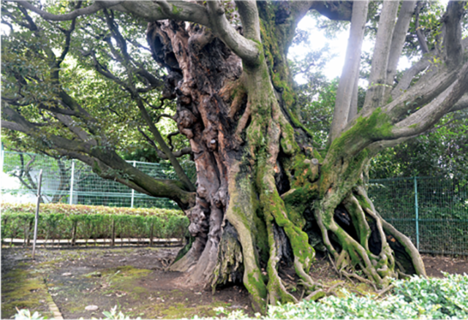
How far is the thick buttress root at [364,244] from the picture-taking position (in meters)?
5.00

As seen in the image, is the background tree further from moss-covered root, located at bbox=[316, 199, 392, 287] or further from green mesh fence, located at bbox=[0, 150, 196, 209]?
green mesh fence, located at bbox=[0, 150, 196, 209]

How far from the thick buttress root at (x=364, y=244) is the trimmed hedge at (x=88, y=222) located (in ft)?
24.6

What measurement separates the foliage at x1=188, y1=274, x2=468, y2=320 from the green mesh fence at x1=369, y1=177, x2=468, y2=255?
21.4 ft

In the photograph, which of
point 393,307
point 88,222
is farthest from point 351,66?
point 88,222

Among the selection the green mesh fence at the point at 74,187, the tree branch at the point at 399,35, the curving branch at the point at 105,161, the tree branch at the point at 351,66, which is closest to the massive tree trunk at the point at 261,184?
the tree branch at the point at 351,66

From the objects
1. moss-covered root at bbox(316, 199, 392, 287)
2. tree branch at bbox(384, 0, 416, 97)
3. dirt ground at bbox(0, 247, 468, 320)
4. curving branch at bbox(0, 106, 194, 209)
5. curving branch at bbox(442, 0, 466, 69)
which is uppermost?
tree branch at bbox(384, 0, 416, 97)

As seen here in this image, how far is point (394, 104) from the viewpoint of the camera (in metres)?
4.93

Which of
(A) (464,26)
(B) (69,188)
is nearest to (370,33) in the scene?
(A) (464,26)

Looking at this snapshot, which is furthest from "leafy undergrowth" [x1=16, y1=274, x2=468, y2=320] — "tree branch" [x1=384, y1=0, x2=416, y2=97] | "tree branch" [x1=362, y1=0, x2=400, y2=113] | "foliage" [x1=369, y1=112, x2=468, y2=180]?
"foliage" [x1=369, y1=112, x2=468, y2=180]

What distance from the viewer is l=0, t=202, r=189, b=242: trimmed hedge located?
9781mm

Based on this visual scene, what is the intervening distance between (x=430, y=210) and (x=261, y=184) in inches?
247

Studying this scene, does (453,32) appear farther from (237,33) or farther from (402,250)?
(402,250)

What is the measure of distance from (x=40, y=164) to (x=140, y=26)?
1043 cm

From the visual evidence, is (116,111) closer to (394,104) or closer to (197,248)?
(197,248)
